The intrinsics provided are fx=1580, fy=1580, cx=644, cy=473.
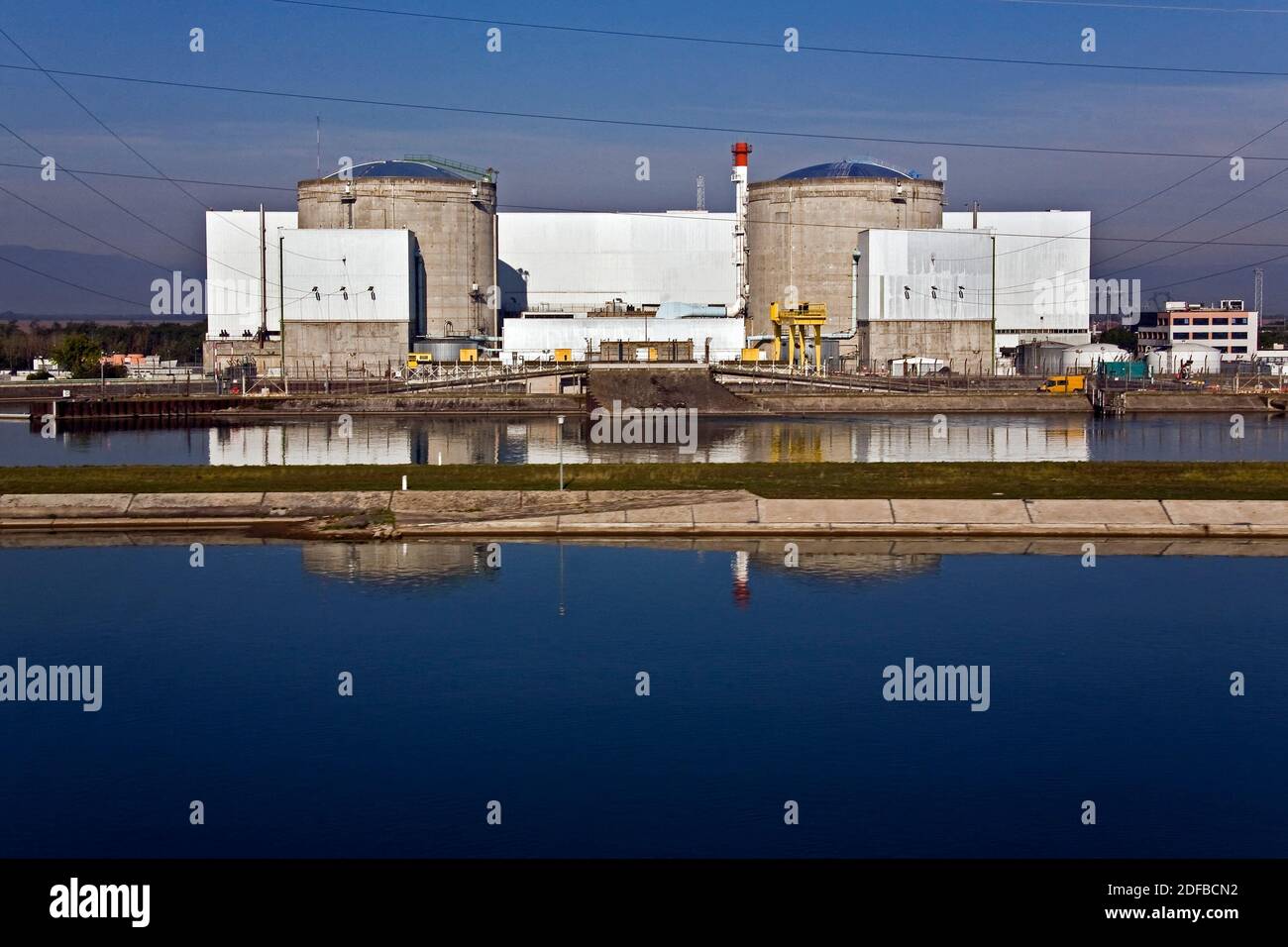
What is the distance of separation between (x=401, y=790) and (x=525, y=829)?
5.62ft

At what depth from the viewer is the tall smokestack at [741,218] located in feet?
359

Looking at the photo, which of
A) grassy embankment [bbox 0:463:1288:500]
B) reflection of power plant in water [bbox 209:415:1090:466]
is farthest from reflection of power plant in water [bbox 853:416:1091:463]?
grassy embankment [bbox 0:463:1288:500]

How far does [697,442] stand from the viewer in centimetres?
6172

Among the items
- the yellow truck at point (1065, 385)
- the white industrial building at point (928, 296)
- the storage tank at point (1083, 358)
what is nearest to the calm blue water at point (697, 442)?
the yellow truck at point (1065, 385)

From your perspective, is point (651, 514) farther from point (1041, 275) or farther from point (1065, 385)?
point (1041, 275)

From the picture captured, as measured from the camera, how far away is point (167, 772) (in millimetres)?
16578

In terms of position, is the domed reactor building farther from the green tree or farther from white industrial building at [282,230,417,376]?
the green tree

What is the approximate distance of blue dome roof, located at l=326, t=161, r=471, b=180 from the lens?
106 meters

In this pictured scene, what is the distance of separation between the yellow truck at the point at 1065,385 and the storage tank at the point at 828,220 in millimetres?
15072

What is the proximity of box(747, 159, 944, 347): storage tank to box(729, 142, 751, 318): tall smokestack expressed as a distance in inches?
129

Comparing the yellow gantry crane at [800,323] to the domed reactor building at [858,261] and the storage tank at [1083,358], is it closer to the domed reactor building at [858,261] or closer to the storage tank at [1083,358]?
the domed reactor building at [858,261]

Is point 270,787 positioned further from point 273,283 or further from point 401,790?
point 273,283
